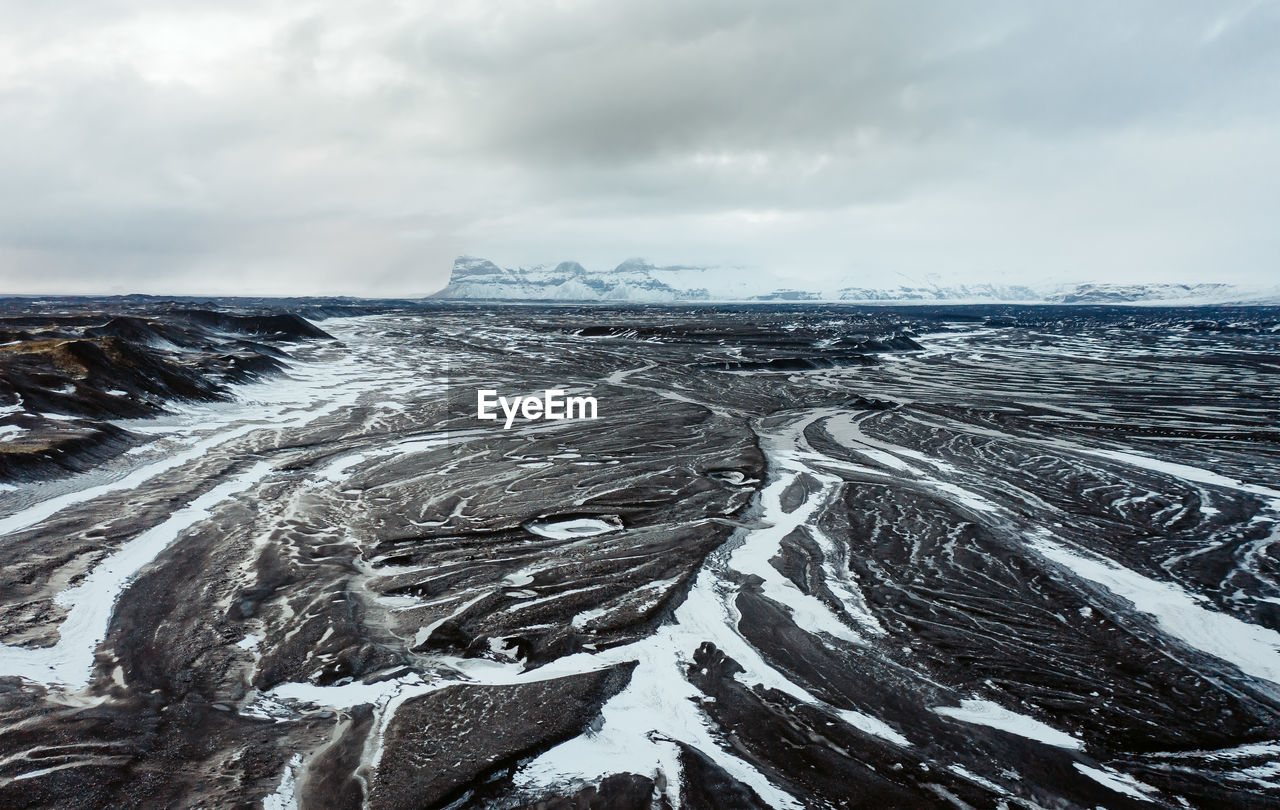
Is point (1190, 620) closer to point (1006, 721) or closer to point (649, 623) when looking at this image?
point (1006, 721)

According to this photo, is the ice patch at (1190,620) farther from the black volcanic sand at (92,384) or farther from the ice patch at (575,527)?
the black volcanic sand at (92,384)

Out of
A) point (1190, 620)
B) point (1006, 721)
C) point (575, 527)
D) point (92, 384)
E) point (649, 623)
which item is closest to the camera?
point (1006, 721)

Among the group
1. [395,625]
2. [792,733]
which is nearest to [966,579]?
[792,733]

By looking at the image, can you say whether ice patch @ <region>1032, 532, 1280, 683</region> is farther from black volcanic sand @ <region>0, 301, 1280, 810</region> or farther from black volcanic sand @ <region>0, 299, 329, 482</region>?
black volcanic sand @ <region>0, 299, 329, 482</region>

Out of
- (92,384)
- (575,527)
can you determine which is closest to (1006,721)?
(575,527)

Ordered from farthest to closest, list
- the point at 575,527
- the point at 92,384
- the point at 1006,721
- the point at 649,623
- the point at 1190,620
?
the point at 92,384 < the point at 575,527 < the point at 1190,620 < the point at 649,623 < the point at 1006,721

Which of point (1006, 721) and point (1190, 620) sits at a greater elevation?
point (1006, 721)

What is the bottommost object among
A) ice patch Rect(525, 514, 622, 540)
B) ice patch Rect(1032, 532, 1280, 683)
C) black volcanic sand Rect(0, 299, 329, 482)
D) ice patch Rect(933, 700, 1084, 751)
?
ice patch Rect(1032, 532, 1280, 683)

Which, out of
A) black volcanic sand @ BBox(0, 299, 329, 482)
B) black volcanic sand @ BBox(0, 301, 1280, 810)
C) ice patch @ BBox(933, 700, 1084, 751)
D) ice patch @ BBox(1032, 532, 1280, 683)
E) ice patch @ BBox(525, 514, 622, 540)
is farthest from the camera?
black volcanic sand @ BBox(0, 299, 329, 482)

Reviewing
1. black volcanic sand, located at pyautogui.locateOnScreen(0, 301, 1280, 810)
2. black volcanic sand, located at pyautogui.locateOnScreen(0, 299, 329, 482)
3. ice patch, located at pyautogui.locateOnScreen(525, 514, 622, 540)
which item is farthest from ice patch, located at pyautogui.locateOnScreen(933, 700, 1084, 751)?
black volcanic sand, located at pyautogui.locateOnScreen(0, 299, 329, 482)
